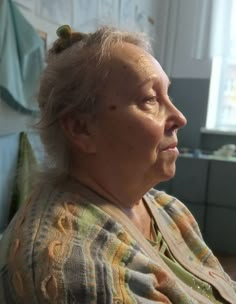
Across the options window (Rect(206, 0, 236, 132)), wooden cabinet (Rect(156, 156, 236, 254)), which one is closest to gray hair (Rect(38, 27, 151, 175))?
wooden cabinet (Rect(156, 156, 236, 254))

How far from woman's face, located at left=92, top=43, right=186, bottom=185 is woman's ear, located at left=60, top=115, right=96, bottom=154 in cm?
2

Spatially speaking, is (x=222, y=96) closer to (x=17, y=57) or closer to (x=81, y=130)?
(x=17, y=57)

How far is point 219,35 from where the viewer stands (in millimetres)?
2877

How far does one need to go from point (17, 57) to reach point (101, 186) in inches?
35.5

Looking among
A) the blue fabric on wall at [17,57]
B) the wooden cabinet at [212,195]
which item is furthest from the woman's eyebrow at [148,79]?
the wooden cabinet at [212,195]

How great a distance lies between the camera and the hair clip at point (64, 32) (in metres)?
0.78

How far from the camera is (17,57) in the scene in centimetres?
151

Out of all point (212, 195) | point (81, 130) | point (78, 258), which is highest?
point (81, 130)

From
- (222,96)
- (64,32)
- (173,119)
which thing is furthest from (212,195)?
(64,32)

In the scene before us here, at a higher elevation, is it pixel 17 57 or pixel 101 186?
pixel 17 57

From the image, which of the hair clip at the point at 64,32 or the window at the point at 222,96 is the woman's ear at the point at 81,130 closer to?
the hair clip at the point at 64,32

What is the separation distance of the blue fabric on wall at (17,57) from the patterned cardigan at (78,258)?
767 mm

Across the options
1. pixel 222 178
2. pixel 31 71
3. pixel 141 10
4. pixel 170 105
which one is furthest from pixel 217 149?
pixel 170 105

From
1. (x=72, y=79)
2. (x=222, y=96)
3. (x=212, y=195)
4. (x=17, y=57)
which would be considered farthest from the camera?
(x=222, y=96)
